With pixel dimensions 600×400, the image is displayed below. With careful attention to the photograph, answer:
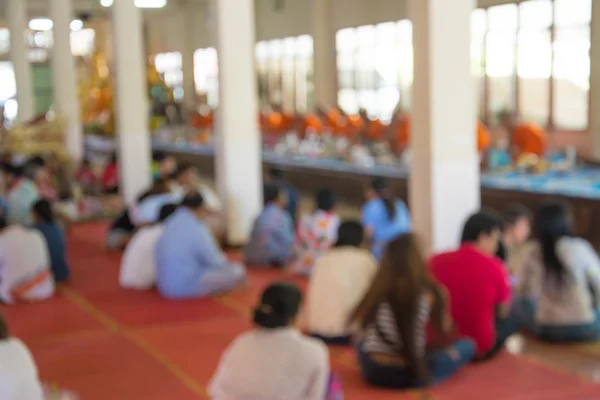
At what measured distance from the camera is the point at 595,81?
10.9 metres

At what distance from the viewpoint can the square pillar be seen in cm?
835

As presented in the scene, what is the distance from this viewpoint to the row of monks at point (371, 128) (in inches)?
409

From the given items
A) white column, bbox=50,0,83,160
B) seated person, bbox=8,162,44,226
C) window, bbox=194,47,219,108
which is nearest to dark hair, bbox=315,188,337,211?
seated person, bbox=8,162,44,226

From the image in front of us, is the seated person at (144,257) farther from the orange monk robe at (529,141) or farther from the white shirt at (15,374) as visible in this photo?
the orange monk robe at (529,141)

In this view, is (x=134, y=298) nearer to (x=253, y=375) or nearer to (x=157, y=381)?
(x=157, y=381)

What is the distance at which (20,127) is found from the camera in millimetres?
13531

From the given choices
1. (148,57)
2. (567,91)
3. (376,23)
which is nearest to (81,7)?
(148,57)

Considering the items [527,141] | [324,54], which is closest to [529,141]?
[527,141]

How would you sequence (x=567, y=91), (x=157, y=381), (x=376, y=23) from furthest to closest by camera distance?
(x=376, y=23) → (x=567, y=91) → (x=157, y=381)

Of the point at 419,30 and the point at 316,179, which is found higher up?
the point at 419,30

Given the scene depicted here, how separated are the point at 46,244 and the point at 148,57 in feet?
54.6

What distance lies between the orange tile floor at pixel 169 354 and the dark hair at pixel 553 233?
453 millimetres

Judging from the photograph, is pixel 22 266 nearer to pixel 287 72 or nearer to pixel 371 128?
→ pixel 371 128

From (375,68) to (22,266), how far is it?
1035 cm
